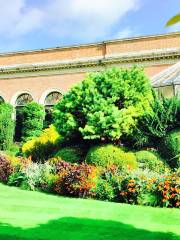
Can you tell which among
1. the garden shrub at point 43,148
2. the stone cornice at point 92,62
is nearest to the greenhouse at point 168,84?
the garden shrub at point 43,148

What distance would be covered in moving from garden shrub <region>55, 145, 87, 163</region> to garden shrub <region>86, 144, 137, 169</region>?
0.70 m

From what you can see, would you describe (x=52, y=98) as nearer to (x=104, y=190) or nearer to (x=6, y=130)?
(x=6, y=130)

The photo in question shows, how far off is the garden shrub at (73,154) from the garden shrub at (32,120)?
35.6 feet

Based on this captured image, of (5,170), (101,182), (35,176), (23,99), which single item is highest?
(23,99)

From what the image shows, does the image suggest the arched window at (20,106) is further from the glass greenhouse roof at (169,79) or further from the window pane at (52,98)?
the glass greenhouse roof at (169,79)

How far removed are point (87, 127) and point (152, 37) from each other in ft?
44.5

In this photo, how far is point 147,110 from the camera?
43.8 feet

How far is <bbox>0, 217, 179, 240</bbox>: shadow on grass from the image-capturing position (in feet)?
19.8

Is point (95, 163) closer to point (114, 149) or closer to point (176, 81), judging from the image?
point (114, 149)

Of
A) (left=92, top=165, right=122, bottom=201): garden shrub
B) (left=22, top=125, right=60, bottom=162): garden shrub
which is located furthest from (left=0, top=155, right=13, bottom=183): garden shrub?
(left=92, top=165, right=122, bottom=201): garden shrub

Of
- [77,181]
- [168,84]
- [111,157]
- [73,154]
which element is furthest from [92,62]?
[77,181]

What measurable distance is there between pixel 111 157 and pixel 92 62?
560 inches

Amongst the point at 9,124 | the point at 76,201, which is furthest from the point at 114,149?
the point at 9,124

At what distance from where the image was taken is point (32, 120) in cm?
2447
